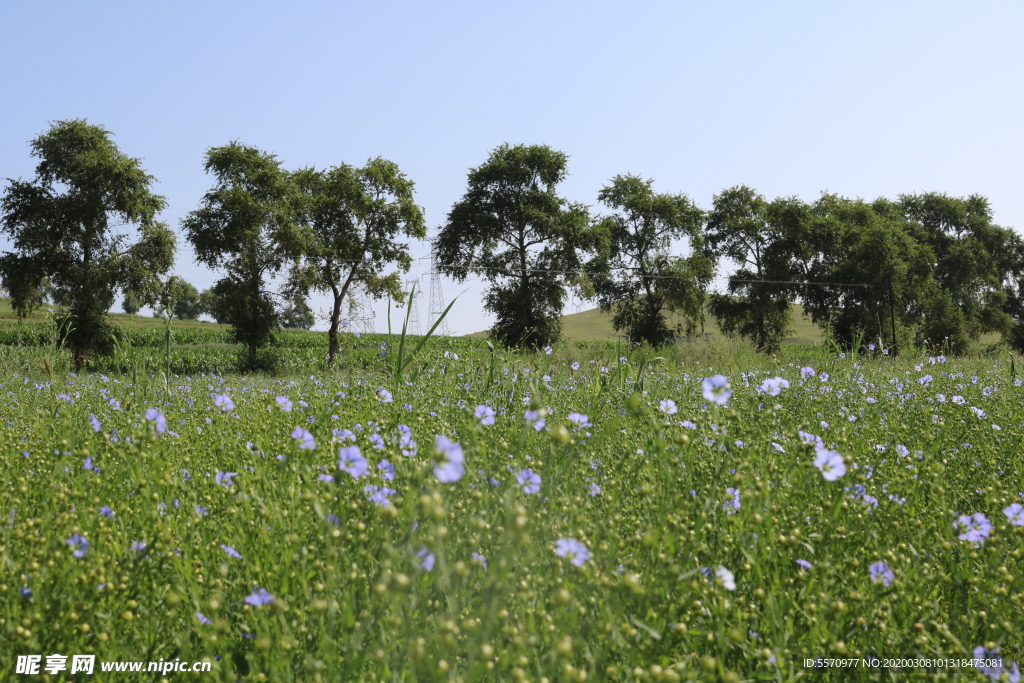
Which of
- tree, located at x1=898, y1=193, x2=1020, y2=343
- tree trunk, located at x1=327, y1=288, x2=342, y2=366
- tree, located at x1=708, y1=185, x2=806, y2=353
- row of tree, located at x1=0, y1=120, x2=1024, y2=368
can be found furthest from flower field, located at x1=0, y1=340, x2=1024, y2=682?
tree, located at x1=898, y1=193, x2=1020, y2=343

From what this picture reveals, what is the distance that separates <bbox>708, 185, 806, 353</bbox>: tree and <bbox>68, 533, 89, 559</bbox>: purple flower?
3556 centimetres

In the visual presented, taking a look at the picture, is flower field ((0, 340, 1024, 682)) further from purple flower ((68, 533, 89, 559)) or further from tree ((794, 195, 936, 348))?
tree ((794, 195, 936, 348))

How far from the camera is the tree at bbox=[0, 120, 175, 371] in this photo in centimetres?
2505

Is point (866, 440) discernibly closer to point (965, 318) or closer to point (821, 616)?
point (821, 616)

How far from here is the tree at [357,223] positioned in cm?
2981

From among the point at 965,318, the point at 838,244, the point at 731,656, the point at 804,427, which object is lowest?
the point at 731,656

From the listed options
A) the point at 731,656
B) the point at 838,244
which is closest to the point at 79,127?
the point at 731,656

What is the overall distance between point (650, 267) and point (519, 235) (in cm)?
795

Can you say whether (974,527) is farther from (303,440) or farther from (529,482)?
(303,440)

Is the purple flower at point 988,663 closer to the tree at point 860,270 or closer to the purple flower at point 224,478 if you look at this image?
the purple flower at point 224,478

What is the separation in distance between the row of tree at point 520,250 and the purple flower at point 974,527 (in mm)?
20476

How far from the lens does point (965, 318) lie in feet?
130

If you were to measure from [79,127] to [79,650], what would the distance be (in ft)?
100

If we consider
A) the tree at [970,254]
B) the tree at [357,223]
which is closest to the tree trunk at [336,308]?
the tree at [357,223]
